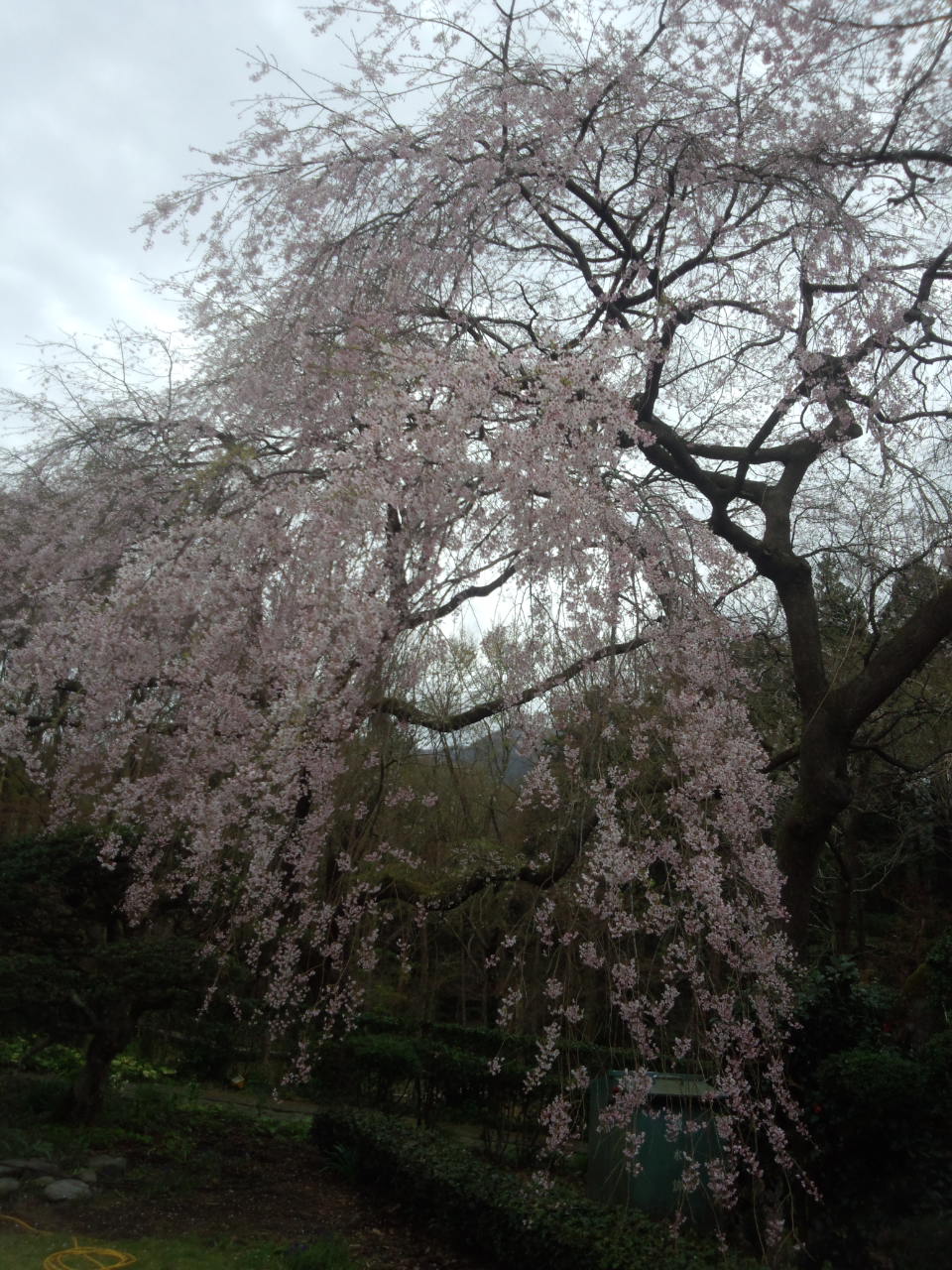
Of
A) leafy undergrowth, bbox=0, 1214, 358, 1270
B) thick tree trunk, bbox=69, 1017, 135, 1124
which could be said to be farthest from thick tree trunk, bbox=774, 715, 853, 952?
thick tree trunk, bbox=69, 1017, 135, 1124

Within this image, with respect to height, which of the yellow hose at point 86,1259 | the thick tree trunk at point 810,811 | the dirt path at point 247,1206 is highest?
the thick tree trunk at point 810,811

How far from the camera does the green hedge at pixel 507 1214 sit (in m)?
3.93

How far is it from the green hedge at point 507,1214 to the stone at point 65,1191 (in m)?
1.62

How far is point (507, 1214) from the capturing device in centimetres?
452

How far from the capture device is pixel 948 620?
4688 mm

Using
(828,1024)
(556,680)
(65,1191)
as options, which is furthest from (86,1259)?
(828,1024)

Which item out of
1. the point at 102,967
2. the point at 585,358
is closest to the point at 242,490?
the point at 585,358

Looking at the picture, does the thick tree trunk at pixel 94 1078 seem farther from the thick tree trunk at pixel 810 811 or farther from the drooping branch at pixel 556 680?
the thick tree trunk at pixel 810 811

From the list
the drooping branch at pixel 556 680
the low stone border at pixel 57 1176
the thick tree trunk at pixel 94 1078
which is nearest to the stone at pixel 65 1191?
the low stone border at pixel 57 1176

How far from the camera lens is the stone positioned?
4.80 meters

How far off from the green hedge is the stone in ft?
5.33

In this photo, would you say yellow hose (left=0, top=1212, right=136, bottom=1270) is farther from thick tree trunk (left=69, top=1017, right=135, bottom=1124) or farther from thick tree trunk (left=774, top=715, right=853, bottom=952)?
thick tree trunk (left=774, top=715, right=853, bottom=952)

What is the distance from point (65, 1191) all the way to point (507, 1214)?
2211mm

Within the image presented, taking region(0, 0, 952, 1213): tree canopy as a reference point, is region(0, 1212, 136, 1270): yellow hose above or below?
below
